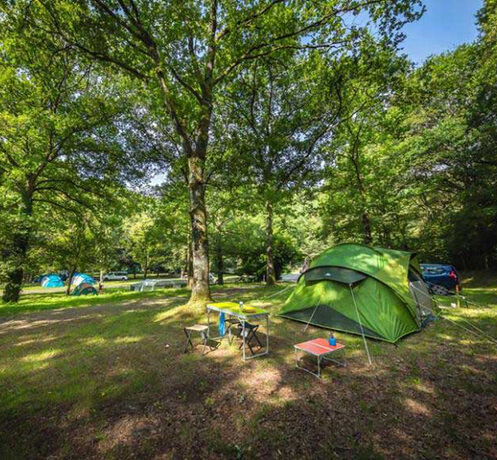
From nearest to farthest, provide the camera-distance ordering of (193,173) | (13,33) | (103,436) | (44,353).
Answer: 1. (103,436)
2. (44,353)
3. (13,33)
4. (193,173)

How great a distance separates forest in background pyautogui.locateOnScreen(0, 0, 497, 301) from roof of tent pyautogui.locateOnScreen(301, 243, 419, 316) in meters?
4.56

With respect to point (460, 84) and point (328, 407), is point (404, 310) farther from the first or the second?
point (460, 84)

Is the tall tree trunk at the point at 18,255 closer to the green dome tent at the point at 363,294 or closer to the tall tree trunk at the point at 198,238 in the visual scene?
the tall tree trunk at the point at 198,238

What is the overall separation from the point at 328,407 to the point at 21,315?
11.9 m

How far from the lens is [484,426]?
313 cm

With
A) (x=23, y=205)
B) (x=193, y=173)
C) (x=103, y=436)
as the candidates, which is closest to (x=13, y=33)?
(x=193, y=173)

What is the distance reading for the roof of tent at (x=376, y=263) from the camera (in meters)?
6.70

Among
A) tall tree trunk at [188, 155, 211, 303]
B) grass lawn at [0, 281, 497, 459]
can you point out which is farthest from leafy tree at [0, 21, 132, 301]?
grass lawn at [0, 281, 497, 459]

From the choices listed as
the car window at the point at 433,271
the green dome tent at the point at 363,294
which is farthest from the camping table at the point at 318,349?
the car window at the point at 433,271

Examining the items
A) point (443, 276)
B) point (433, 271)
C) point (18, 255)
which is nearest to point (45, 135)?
point (18, 255)

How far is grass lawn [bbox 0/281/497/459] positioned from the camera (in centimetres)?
290

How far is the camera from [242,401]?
12.3 feet

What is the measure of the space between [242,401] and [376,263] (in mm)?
5318

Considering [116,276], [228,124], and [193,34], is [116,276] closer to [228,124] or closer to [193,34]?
[228,124]
